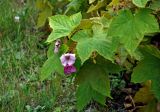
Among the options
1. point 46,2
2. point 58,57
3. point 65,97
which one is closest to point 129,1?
point 58,57

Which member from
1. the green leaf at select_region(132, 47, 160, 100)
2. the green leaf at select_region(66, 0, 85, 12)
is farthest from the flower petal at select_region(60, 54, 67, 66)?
the green leaf at select_region(66, 0, 85, 12)

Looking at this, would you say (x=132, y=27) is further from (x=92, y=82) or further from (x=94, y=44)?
(x=92, y=82)

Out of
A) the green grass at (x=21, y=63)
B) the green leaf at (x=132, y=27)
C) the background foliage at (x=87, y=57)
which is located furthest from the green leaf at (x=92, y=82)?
the green grass at (x=21, y=63)

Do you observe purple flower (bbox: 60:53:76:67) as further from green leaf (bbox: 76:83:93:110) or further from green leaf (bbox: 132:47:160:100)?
green leaf (bbox: 132:47:160:100)

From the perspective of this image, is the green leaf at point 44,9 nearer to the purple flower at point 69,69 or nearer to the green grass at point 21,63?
the green grass at point 21,63

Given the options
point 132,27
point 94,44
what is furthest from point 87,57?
point 132,27

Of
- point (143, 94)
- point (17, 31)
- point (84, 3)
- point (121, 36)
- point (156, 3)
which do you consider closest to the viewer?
point (121, 36)

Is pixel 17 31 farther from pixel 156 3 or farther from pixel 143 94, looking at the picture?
pixel 156 3

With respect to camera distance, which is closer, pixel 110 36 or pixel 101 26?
pixel 110 36
